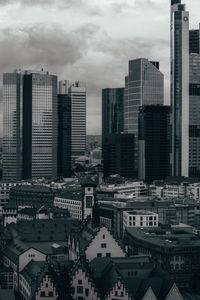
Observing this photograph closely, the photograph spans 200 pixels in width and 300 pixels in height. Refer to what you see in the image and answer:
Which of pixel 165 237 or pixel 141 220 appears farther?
pixel 141 220

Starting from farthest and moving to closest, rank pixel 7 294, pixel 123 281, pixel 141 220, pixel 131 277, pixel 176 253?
pixel 141 220, pixel 176 253, pixel 7 294, pixel 131 277, pixel 123 281

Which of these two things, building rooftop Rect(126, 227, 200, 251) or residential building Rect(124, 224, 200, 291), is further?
building rooftop Rect(126, 227, 200, 251)

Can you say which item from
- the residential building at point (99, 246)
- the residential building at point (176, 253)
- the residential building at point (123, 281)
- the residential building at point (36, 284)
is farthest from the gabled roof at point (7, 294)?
the residential building at point (176, 253)

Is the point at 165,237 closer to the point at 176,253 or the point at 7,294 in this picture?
the point at 176,253

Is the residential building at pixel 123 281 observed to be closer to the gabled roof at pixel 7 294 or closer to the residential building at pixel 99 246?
the residential building at pixel 99 246

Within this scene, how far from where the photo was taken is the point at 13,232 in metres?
119

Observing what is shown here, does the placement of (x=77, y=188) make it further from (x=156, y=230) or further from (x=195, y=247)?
(x=195, y=247)

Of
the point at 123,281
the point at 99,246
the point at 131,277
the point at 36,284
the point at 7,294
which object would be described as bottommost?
the point at 7,294

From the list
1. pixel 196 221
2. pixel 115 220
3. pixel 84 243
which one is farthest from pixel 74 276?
pixel 196 221

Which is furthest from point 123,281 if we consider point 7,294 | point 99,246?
point 99,246

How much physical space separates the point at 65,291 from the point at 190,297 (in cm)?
1449

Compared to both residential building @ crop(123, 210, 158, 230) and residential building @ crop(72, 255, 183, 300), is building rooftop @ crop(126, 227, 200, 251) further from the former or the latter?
residential building @ crop(72, 255, 183, 300)

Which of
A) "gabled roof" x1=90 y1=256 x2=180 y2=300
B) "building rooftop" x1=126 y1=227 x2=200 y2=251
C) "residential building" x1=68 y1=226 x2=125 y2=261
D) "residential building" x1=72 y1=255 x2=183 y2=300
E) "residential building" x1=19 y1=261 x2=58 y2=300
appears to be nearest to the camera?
"residential building" x1=72 y1=255 x2=183 y2=300

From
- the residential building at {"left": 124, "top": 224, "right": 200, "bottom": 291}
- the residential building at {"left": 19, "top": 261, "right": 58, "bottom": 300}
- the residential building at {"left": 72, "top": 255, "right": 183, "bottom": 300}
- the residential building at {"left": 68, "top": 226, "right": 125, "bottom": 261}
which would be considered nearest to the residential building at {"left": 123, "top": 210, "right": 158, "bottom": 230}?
the residential building at {"left": 124, "top": 224, "right": 200, "bottom": 291}
